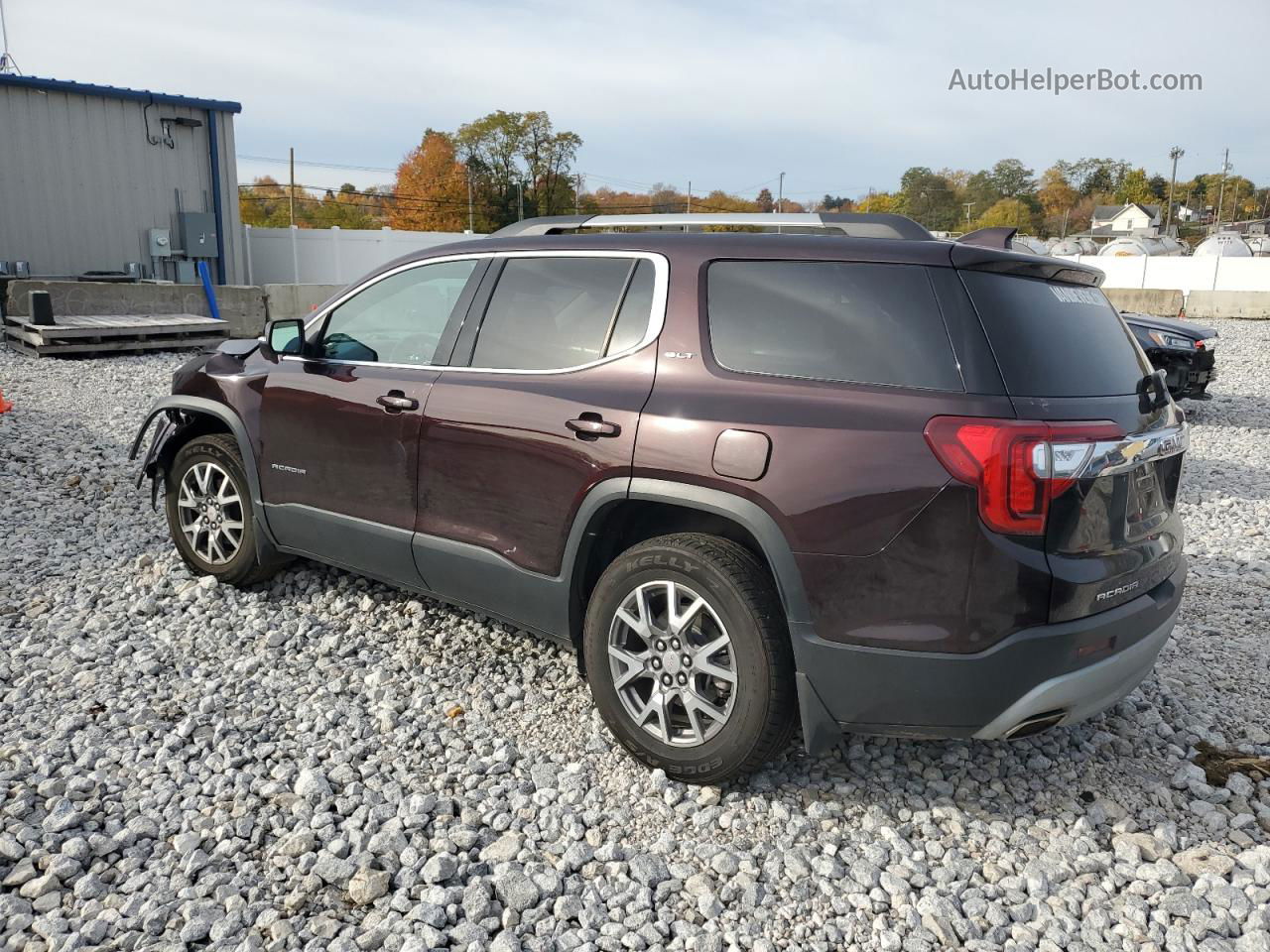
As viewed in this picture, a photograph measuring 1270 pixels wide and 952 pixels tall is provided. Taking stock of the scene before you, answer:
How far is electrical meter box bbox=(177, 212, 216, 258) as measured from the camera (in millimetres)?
20484

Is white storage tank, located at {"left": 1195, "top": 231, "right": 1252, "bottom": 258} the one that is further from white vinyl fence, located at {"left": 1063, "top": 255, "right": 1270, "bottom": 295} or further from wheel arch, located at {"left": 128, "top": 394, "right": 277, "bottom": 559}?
wheel arch, located at {"left": 128, "top": 394, "right": 277, "bottom": 559}

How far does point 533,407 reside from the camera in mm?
3428

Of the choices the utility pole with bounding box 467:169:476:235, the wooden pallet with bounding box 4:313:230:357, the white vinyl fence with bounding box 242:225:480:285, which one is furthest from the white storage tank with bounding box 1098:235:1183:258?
the wooden pallet with bounding box 4:313:230:357

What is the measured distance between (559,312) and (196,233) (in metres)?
20.0

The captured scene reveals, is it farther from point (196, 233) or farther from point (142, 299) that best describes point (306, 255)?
point (142, 299)

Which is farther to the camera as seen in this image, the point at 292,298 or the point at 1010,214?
the point at 1010,214

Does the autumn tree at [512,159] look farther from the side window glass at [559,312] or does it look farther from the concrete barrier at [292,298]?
the side window glass at [559,312]

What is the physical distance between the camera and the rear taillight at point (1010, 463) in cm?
254

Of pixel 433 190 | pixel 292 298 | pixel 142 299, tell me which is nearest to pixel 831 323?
pixel 142 299

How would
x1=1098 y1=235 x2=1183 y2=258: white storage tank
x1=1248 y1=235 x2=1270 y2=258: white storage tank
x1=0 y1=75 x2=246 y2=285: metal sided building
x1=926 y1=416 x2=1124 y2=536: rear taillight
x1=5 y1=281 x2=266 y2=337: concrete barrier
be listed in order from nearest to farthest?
1. x1=926 y1=416 x2=1124 y2=536: rear taillight
2. x1=5 y1=281 x2=266 y2=337: concrete barrier
3. x1=0 y1=75 x2=246 y2=285: metal sided building
4. x1=1098 y1=235 x2=1183 y2=258: white storage tank
5. x1=1248 y1=235 x2=1270 y2=258: white storage tank

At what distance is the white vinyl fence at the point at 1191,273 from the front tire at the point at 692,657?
3267cm

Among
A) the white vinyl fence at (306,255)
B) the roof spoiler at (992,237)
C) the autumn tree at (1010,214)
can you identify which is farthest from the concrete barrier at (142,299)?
the autumn tree at (1010,214)

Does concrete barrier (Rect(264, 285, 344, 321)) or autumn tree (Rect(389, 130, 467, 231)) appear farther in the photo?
autumn tree (Rect(389, 130, 467, 231))

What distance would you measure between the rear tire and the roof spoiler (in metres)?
3.44
